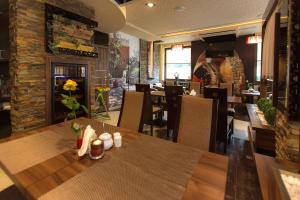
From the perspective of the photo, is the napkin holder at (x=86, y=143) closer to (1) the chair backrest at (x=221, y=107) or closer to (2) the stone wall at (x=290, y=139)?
(2) the stone wall at (x=290, y=139)

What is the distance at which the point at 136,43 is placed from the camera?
672 cm

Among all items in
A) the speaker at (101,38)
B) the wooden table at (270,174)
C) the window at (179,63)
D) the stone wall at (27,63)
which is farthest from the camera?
the window at (179,63)

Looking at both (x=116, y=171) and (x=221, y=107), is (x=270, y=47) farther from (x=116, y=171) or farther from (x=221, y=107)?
(x=116, y=171)

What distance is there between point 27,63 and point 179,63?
6635 millimetres

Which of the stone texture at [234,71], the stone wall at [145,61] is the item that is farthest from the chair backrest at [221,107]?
the stone wall at [145,61]

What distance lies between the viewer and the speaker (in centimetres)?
503

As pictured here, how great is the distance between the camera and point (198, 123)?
4.99 feet

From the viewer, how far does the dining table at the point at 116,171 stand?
763 millimetres

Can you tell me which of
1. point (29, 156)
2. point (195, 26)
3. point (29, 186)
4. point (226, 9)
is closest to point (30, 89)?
point (29, 156)

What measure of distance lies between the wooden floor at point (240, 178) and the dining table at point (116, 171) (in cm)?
56

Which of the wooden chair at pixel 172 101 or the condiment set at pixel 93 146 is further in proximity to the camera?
the wooden chair at pixel 172 101

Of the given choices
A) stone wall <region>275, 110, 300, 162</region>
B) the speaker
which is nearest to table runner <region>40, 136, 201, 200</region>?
stone wall <region>275, 110, 300, 162</region>

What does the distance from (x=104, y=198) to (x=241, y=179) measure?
6.18 ft

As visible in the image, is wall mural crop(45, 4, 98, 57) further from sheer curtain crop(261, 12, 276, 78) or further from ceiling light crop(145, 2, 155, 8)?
sheer curtain crop(261, 12, 276, 78)
